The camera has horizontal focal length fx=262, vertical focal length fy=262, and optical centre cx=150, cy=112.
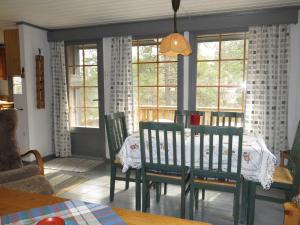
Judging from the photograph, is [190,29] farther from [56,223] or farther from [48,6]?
[56,223]

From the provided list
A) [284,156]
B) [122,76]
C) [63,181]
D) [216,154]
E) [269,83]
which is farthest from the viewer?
[122,76]

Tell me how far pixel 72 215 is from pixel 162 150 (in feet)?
4.38

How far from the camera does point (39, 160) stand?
2.64 m

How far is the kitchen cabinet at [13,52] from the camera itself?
4258mm

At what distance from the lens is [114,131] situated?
9.99 feet

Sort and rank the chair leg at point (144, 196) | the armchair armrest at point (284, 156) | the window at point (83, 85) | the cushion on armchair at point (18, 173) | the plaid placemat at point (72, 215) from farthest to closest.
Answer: the window at point (83, 85) < the armchair armrest at point (284, 156) < the chair leg at point (144, 196) < the cushion on armchair at point (18, 173) < the plaid placemat at point (72, 215)

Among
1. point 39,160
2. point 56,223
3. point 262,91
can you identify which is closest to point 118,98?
point 39,160

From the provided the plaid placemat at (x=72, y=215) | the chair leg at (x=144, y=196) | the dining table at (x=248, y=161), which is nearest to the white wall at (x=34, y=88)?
the dining table at (x=248, y=161)

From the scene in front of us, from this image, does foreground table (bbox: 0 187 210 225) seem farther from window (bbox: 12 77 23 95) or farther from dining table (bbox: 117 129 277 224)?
window (bbox: 12 77 23 95)

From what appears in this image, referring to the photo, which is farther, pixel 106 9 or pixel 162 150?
pixel 106 9

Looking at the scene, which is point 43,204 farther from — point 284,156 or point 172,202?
point 284,156

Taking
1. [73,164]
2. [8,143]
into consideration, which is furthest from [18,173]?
[73,164]

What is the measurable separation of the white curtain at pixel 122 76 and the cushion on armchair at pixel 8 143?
181 cm

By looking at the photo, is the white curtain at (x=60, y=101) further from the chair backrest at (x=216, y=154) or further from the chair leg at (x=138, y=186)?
the chair backrest at (x=216, y=154)
